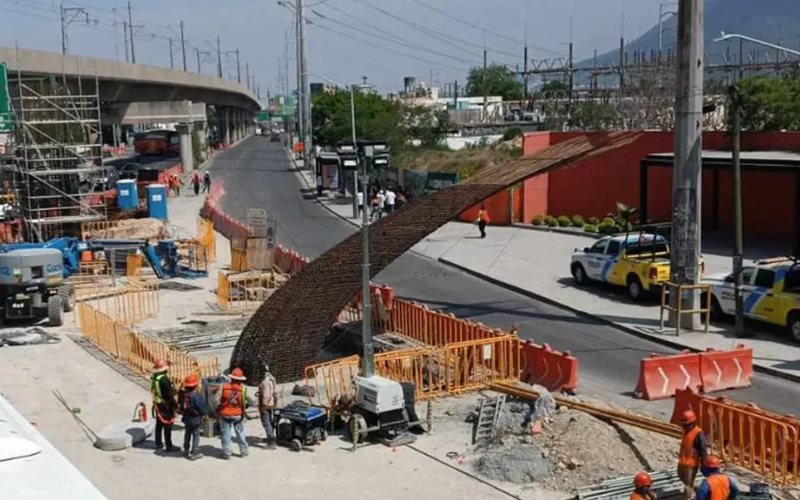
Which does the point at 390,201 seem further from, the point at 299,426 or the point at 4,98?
the point at 299,426

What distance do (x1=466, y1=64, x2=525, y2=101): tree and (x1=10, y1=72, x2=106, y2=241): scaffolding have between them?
10863 centimetres

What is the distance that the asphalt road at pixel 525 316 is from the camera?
66.1ft

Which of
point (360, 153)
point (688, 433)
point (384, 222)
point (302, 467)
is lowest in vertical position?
point (302, 467)

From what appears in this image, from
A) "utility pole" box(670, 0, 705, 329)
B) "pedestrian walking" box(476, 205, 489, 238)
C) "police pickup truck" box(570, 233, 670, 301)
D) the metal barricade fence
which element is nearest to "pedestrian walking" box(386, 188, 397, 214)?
"pedestrian walking" box(476, 205, 489, 238)

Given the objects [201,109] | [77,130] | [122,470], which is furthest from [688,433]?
[201,109]

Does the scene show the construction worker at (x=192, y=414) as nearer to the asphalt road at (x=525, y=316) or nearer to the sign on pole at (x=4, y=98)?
the asphalt road at (x=525, y=316)

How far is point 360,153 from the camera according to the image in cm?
1809

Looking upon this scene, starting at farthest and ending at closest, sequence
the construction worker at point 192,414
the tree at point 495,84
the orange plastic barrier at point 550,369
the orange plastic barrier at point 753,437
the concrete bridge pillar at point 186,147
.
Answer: the tree at point 495,84 → the concrete bridge pillar at point 186,147 → the orange plastic barrier at point 550,369 → the construction worker at point 192,414 → the orange plastic barrier at point 753,437

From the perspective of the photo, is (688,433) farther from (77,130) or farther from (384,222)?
(77,130)

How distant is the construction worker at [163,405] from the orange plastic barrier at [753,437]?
8.26 meters

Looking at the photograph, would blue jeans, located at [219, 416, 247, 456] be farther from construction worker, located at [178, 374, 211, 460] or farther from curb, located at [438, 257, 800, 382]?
curb, located at [438, 257, 800, 382]

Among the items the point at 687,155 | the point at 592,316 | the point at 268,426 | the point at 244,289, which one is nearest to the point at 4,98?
the point at 244,289

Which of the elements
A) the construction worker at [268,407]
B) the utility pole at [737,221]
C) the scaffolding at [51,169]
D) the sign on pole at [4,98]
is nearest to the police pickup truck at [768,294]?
the utility pole at [737,221]

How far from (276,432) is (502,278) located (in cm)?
1718
